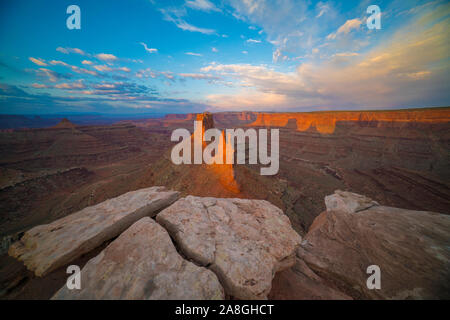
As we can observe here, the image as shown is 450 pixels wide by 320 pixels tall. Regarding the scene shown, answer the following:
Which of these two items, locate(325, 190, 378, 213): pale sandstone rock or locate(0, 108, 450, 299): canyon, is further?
locate(325, 190, 378, 213): pale sandstone rock

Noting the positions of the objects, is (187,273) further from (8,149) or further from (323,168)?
(8,149)

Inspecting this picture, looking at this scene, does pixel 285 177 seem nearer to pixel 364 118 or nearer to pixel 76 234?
pixel 76 234

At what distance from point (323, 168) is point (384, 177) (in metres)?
9.25

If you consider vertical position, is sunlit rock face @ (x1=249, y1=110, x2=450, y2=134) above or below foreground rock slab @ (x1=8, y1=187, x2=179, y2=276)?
above

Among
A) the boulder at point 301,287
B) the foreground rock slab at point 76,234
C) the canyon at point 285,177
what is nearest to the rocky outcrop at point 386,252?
the canyon at point 285,177

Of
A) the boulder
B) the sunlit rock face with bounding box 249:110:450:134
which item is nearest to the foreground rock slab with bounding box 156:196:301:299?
the boulder

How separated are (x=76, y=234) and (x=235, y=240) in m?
3.34

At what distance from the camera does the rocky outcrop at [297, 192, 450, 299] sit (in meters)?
2.71

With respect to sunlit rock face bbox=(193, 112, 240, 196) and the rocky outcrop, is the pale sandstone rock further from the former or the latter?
sunlit rock face bbox=(193, 112, 240, 196)

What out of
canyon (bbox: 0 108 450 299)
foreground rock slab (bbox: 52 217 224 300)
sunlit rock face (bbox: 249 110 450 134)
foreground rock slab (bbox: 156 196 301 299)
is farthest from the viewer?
sunlit rock face (bbox: 249 110 450 134)

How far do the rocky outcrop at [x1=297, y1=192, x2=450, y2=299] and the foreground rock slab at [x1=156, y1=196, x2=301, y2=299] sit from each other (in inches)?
36.7

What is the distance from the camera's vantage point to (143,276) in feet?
6.91

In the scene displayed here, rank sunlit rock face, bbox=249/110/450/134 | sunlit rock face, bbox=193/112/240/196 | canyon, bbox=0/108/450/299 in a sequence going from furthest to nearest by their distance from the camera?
sunlit rock face, bbox=249/110/450/134, sunlit rock face, bbox=193/112/240/196, canyon, bbox=0/108/450/299
